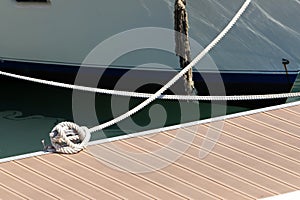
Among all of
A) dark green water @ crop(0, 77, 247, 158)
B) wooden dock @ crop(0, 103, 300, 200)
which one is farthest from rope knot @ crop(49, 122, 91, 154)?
dark green water @ crop(0, 77, 247, 158)

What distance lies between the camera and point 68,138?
7.44 metres

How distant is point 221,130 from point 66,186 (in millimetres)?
1689

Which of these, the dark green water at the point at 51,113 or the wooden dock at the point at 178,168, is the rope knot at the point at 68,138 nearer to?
the wooden dock at the point at 178,168

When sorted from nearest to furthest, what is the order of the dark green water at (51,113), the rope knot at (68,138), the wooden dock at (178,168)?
the wooden dock at (178,168)
the rope knot at (68,138)
the dark green water at (51,113)

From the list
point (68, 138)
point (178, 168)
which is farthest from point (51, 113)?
point (178, 168)

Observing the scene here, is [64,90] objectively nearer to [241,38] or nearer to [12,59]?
[12,59]

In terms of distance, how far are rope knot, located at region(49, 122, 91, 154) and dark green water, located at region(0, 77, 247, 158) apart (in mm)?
2403

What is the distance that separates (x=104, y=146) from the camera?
7520mm

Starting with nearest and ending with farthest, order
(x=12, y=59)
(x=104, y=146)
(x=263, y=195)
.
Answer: (x=263, y=195), (x=104, y=146), (x=12, y=59)

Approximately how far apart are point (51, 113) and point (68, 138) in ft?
11.1

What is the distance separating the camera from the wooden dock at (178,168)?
264 inches

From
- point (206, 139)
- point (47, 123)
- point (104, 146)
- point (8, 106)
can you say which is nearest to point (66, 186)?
point (104, 146)

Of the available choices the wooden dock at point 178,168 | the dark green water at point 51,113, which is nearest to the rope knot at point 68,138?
the wooden dock at point 178,168

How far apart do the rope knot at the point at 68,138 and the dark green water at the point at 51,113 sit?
2.40m
